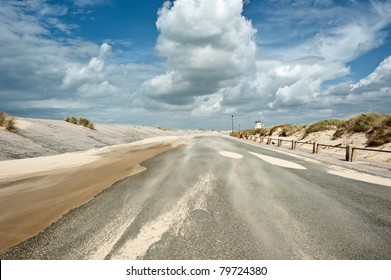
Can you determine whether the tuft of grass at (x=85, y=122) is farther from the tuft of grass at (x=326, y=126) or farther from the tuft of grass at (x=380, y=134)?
the tuft of grass at (x=380, y=134)

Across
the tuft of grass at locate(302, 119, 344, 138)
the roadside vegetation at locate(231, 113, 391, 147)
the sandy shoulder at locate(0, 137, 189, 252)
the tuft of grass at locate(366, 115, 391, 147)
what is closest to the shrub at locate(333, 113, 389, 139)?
the roadside vegetation at locate(231, 113, 391, 147)

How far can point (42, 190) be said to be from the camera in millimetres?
7180

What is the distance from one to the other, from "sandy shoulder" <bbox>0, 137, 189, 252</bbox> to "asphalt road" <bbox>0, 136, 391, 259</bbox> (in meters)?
0.41

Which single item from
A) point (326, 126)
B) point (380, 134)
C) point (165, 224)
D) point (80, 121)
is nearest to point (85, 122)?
point (80, 121)

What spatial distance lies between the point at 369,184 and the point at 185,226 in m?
7.77

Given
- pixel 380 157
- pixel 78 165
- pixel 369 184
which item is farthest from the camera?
pixel 380 157

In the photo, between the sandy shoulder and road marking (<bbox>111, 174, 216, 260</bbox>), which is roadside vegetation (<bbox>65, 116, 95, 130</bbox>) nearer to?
the sandy shoulder

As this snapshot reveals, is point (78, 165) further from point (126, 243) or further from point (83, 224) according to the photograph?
point (126, 243)

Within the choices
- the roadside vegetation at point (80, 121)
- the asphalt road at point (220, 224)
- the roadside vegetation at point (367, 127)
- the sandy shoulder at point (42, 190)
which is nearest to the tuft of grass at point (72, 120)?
the roadside vegetation at point (80, 121)

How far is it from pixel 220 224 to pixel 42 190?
5.50m

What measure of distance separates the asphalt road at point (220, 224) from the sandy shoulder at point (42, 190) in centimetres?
41

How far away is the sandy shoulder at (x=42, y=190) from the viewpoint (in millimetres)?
4832

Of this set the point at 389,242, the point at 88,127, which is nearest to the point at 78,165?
the point at 389,242

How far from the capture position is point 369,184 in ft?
29.3
